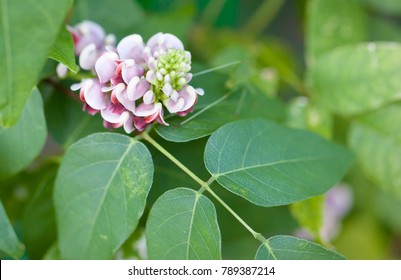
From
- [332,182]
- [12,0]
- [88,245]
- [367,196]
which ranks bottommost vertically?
[367,196]

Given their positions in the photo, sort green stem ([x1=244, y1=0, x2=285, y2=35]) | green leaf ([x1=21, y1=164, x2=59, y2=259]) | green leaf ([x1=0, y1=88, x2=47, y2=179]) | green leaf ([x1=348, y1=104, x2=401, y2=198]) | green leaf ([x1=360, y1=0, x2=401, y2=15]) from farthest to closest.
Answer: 1. green stem ([x1=244, y1=0, x2=285, y2=35])
2. green leaf ([x1=360, y1=0, x2=401, y2=15])
3. green leaf ([x1=348, y1=104, x2=401, y2=198])
4. green leaf ([x1=21, y1=164, x2=59, y2=259])
5. green leaf ([x1=0, y1=88, x2=47, y2=179])

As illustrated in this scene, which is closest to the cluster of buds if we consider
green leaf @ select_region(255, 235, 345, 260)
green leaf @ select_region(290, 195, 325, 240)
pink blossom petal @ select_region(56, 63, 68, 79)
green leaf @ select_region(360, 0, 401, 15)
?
pink blossom petal @ select_region(56, 63, 68, 79)

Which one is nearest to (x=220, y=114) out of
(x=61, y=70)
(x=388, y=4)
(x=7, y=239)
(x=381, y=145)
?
(x=61, y=70)

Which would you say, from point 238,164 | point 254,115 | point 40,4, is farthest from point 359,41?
point 40,4

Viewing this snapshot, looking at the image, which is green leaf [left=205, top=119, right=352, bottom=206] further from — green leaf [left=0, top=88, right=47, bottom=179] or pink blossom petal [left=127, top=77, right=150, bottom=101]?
green leaf [left=0, top=88, right=47, bottom=179]

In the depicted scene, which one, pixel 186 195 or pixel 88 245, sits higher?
pixel 186 195

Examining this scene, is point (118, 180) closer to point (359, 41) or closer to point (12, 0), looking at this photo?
point (12, 0)
